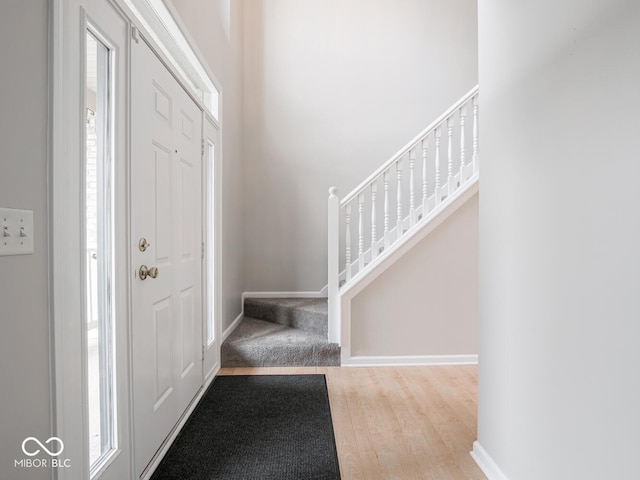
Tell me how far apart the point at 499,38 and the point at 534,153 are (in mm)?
614

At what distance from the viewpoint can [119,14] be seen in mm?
1532

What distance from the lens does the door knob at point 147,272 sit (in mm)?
1742

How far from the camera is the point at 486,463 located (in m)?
1.82

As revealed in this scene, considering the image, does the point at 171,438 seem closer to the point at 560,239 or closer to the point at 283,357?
the point at 283,357

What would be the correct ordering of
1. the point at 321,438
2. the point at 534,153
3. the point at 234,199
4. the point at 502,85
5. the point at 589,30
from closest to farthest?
the point at 589,30
the point at 534,153
the point at 502,85
the point at 321,438
the point at 234,199

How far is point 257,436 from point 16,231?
1.64 metres

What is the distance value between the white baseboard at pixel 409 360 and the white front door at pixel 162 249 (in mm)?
1274

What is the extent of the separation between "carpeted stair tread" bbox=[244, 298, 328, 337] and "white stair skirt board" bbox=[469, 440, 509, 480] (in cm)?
175

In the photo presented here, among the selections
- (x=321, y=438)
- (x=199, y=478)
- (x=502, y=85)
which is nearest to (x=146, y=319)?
(x=199, y=478)

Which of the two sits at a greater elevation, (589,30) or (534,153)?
(589,30)

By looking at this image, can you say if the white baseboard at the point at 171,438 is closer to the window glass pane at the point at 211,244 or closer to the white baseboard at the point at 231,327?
the window glass pane at the point at 211,244

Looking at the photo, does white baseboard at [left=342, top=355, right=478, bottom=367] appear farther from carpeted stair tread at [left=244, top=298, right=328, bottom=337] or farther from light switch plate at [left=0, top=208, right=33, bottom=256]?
light switch plate at [left=0, top=208, right=33, bottom=256]

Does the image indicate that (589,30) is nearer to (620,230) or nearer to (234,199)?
(620,230)

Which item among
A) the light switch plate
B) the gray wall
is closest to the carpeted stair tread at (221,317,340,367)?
the gray wall
